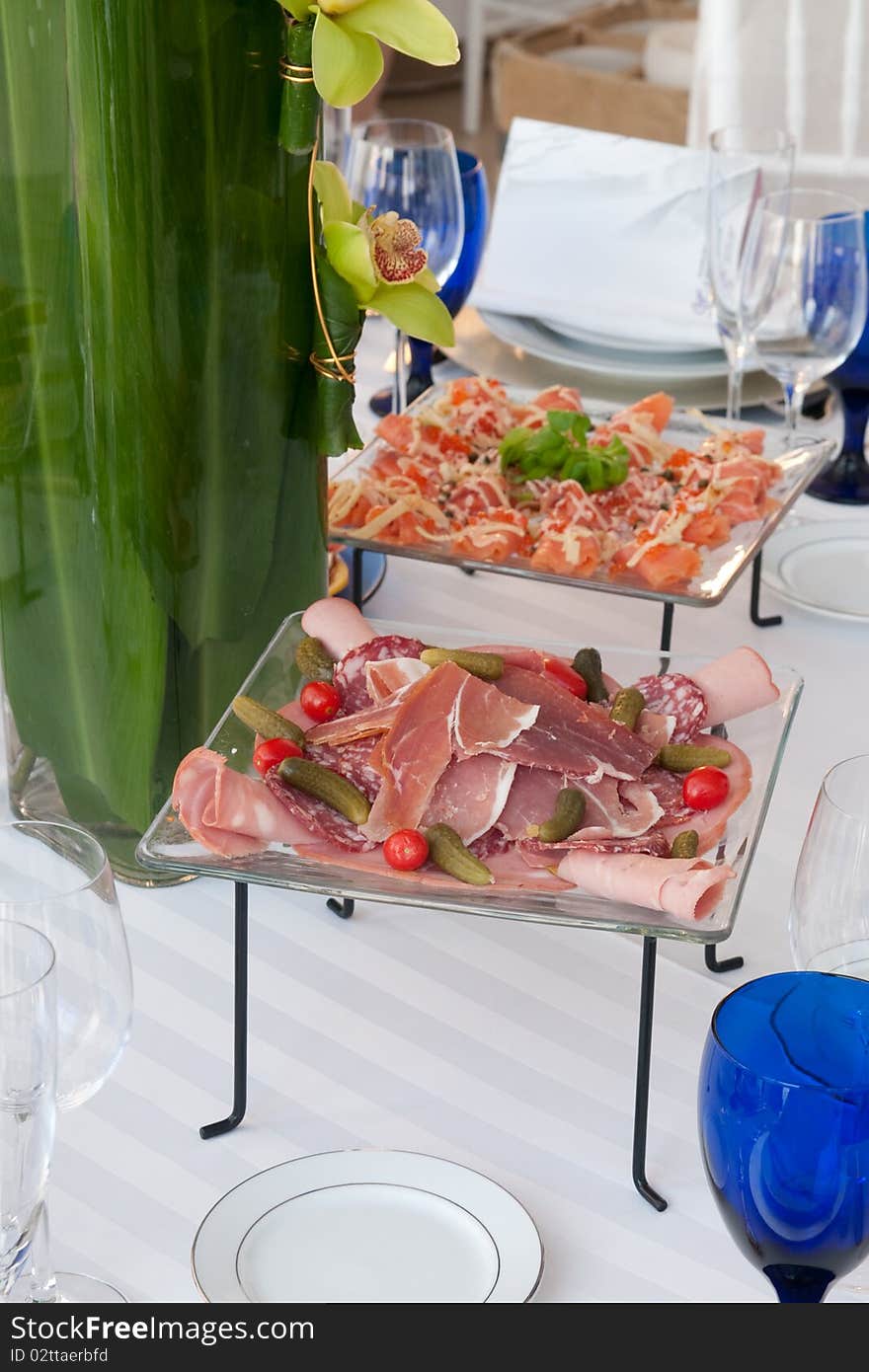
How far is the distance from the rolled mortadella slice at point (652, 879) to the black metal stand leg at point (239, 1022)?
0.19 meters

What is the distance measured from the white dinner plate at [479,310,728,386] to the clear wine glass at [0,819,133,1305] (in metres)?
1.16

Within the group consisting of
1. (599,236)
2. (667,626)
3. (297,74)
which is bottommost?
(667,626)

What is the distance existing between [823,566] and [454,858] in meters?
0.83

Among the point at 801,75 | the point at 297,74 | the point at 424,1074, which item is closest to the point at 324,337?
the point at 297,74

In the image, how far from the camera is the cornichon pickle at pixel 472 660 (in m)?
1.02

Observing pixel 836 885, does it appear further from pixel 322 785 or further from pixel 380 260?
pixel 380 260

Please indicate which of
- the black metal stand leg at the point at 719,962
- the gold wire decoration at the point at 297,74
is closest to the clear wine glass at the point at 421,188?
the gold wire decoration at the point at 297,74

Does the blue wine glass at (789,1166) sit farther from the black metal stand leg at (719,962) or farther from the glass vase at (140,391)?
the glass vase at (140,391)

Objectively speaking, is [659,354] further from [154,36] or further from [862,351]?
[154,36]

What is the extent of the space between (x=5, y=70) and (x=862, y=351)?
3.16 ft

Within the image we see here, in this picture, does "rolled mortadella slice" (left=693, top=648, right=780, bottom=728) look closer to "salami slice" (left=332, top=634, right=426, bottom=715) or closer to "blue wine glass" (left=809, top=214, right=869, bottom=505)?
"salami slice" (left=332, top=634, right=426, bottom=715)

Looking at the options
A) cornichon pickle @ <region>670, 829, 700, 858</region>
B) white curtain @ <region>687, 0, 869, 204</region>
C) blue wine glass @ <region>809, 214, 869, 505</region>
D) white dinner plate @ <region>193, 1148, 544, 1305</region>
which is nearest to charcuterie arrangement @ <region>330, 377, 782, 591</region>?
blue wine glass @ <region>809, 214, 869, 505</region>

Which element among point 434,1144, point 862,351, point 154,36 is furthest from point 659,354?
point 434,1144

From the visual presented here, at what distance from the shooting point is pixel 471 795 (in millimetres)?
956
